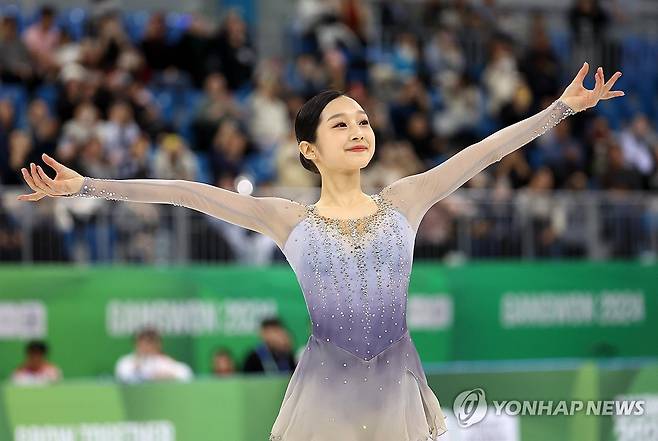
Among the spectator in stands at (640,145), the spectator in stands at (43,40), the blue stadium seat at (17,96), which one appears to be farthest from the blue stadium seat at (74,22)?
the spectator in stands at (640,145)

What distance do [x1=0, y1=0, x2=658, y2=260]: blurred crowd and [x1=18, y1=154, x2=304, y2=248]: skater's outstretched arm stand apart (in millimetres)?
6986

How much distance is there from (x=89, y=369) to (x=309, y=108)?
7513 millimetres

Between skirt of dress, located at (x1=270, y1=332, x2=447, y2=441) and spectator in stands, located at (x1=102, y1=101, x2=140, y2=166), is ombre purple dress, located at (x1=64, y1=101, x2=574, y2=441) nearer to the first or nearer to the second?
skirt of dress, located at (x1=270, y1=332, x2=447, y2=441)

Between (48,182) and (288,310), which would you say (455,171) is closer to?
(48,182)

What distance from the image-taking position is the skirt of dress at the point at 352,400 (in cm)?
437

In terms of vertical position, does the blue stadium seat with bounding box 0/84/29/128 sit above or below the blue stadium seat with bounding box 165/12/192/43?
below

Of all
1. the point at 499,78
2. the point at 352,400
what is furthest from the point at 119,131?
the point at 352,400

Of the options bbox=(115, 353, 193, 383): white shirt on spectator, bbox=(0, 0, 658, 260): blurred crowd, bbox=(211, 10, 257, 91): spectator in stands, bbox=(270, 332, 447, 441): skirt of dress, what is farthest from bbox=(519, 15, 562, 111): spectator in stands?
bbox=(270, 332, 447, 441): skirt of dress

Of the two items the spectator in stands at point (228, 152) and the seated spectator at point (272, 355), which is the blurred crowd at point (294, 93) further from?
the seated spectator at point (272, 355)

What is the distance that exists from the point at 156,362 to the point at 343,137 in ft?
21.7

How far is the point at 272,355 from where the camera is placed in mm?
10594

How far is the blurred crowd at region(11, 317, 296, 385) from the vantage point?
10.6 metres

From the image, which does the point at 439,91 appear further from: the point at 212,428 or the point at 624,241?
the point at 212,428

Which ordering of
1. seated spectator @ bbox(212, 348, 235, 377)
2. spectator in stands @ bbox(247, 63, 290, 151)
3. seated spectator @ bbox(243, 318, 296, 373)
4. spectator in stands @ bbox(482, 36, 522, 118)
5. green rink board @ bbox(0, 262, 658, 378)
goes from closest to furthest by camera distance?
1. seated spectator @ bbox(243, 318, 296, 373)
2. seated spectator @ bbox(212, 348, 235, 377)
3. green rink board @ bbox(0, 262, 658, 378)
4. spectator in stands @ bbox(247, 63, 290, 151)
5. spectator in stands @ bbox(482, 36, 522, 118)
